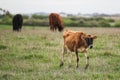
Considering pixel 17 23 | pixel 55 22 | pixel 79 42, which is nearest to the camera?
pixel 79 42

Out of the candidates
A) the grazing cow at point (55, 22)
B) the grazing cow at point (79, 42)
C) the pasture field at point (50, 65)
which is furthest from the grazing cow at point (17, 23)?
the grazing cow at point (79, 42)

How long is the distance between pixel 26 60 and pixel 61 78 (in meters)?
4.12

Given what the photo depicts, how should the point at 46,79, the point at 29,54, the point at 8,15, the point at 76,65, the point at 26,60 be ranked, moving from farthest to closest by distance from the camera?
the point at 29,54 → the point at 26,60 → the point at 76,65 → the point at 46,79 → the point at 8,15

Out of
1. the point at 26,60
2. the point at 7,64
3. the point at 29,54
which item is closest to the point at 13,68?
the point at 7,64

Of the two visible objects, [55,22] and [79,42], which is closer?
[79,42]

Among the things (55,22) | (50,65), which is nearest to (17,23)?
(55,22)

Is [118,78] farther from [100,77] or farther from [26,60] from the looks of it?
[26,60]

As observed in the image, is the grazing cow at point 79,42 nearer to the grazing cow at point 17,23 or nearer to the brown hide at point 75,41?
the brown hide at point 75,41

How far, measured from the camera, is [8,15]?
9.69 m

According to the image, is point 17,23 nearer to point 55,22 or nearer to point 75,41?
point 55,22

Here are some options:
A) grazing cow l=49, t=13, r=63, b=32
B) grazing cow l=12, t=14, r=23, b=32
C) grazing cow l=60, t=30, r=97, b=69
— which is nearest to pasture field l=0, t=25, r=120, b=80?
grazing cow l=60, t=30, r=97, b=69

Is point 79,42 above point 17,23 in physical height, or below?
above

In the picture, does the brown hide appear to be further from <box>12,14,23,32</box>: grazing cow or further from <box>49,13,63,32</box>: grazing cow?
<box>12,14,23,32</box>: grazing cow

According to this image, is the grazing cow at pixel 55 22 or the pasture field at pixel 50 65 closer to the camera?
the pasture field at pixel 50 65
